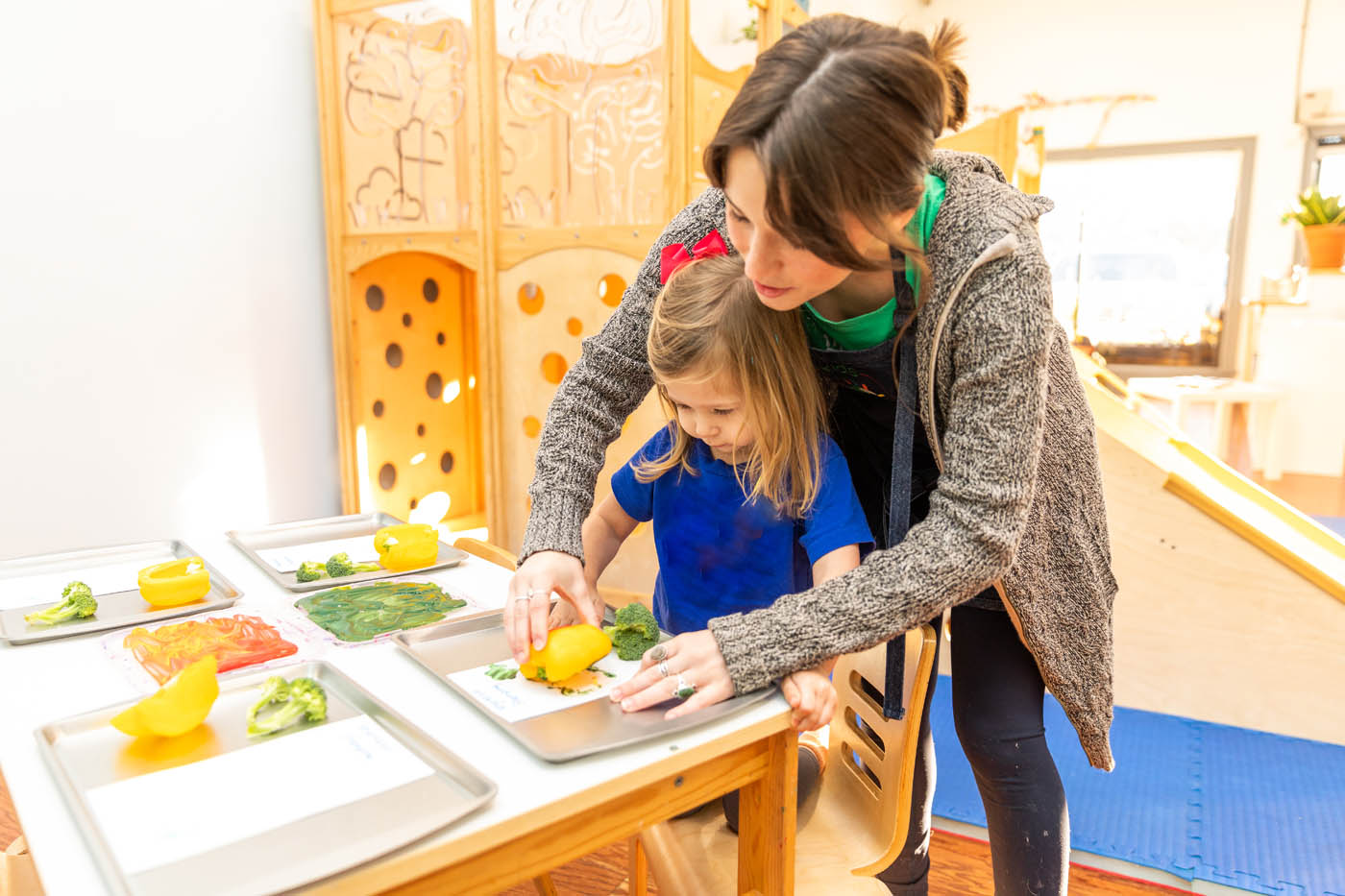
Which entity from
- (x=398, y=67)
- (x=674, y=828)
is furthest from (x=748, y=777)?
(x=398, y=67)

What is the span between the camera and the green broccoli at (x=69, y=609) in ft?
3.34

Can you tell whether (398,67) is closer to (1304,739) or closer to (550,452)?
(550,452)

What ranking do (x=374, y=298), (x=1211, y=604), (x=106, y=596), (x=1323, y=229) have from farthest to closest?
(x=1323, y=229) → (x=374, y=298) → (x=1211, y=604) → (x=106, y=596)

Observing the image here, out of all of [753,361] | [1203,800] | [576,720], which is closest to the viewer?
[576,720]

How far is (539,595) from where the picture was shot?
949 mm

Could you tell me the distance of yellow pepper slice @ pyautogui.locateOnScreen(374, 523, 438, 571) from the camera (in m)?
1.24

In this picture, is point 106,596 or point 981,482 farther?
point 106,596

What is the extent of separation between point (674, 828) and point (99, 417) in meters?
2.08

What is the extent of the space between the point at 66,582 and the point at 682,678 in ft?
2.86

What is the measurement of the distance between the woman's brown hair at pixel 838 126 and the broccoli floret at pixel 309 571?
75 cm

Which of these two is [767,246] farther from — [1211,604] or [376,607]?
[1211,604]

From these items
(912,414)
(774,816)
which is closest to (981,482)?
(912,414)

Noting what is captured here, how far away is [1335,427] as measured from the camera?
4500 mm

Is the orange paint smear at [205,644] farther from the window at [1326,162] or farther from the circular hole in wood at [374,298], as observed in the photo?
the window at [1326,162]
